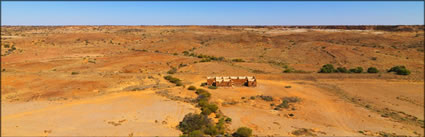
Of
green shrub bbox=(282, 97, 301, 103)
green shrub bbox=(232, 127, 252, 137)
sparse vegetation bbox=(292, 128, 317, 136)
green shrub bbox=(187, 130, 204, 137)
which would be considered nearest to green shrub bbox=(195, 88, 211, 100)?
green shrub bbox=(282, 97, 301, 103)

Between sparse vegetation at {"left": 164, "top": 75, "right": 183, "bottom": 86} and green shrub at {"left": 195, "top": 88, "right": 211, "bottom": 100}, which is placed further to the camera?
sparse vegetation at {"left": 164, "top": 75, "right": 183, "bottom": 86}

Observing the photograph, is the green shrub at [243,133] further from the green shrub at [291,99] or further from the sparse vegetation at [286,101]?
the green shrub at [291,99]

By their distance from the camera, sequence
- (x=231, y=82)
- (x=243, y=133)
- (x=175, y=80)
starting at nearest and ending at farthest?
(x=243, y=133), (x=231, y=82), (x=175, y=80)

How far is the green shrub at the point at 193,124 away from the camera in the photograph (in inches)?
597

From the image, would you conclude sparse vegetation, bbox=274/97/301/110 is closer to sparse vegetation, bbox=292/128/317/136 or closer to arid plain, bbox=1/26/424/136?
arid plain, bbox=1/26/424/136

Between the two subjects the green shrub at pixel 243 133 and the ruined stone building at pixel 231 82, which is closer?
the green shrub at pixel 243 133

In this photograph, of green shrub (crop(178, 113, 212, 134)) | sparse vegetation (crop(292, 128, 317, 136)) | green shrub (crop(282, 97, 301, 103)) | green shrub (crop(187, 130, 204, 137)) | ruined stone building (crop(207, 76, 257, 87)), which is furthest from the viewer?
ruined stone building (crop(207, 76, 257, 87))

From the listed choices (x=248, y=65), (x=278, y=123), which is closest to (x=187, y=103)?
(x=278, y=123)

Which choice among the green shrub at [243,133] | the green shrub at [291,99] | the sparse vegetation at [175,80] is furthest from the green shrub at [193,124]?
the sparse vegetation at [175,80]

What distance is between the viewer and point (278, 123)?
1712cm

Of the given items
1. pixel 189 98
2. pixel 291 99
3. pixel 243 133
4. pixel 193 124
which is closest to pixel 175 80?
pixel 189 98

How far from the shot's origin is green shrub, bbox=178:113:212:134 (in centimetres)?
1516

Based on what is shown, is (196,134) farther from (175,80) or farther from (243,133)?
(175,80)

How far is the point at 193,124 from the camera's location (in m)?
15.4
